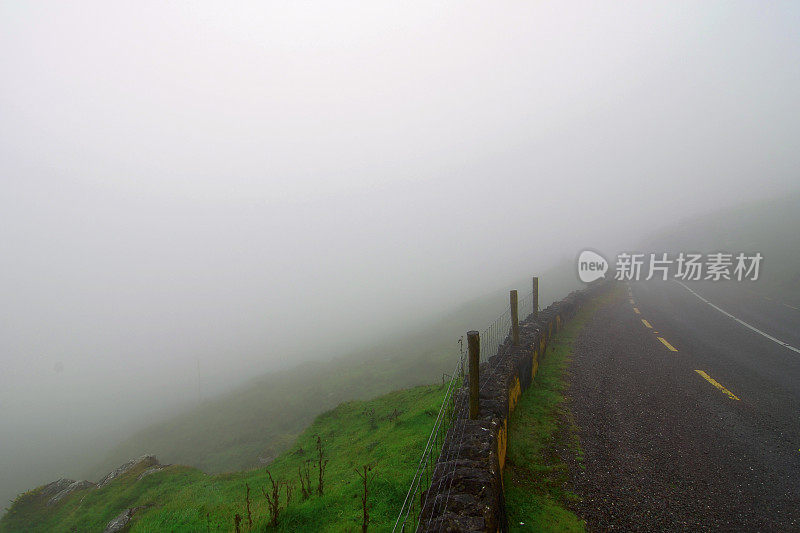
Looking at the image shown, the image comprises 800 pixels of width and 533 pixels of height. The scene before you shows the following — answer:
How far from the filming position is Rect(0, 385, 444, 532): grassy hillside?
576 cm

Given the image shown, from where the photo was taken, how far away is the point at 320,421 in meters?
12.7

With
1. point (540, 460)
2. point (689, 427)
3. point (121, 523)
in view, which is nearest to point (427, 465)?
point (540, 460)

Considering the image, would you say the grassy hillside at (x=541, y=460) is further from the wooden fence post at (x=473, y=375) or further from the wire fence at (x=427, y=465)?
the wire fence at (x=427, y=465)

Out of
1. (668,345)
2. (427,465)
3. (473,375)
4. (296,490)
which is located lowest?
(296,490)

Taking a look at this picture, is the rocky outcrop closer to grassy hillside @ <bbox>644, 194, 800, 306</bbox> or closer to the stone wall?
the stone wall

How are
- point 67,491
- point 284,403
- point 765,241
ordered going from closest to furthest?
point 67,491 < point 284,403 < point 765,241

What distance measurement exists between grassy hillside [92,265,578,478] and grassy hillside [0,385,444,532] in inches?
338

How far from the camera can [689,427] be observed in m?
6.78

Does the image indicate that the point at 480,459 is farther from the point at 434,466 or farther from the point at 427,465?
the point at 427,465

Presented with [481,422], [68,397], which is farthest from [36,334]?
[481,422]

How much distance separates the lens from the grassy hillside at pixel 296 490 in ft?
18.9

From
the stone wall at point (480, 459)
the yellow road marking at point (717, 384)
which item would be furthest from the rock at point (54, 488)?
the yellow road marking at point (717, 384)

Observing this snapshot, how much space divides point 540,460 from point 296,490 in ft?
17.5

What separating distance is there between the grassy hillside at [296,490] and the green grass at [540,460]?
1941 mm
